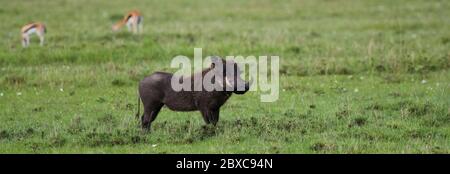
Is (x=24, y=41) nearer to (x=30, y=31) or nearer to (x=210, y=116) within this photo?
(x=30, y=31)

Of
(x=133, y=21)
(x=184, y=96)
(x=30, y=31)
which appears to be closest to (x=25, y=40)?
(x=30, y=31)

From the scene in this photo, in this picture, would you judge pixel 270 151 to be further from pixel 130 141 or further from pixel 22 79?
pixel 22 79

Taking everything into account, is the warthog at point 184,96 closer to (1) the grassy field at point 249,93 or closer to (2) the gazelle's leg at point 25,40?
(1) the grassy field at point 249,93

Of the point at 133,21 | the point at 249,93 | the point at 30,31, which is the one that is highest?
the point at 133,21

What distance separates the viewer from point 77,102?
13500mm

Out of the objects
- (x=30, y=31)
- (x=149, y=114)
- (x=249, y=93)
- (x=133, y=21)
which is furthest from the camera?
(x=133, y=21)

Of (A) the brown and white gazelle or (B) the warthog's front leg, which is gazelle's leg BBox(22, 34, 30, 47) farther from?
(B) the warthog's front leg

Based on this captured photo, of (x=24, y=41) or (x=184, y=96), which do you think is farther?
(x=24, y=41)

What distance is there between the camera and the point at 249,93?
1417 cm

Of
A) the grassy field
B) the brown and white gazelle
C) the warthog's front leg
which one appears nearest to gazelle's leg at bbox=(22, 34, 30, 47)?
the brown and white gazelle

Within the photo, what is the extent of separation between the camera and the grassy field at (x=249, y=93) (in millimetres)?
10227

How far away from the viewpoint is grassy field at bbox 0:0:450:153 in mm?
10227
